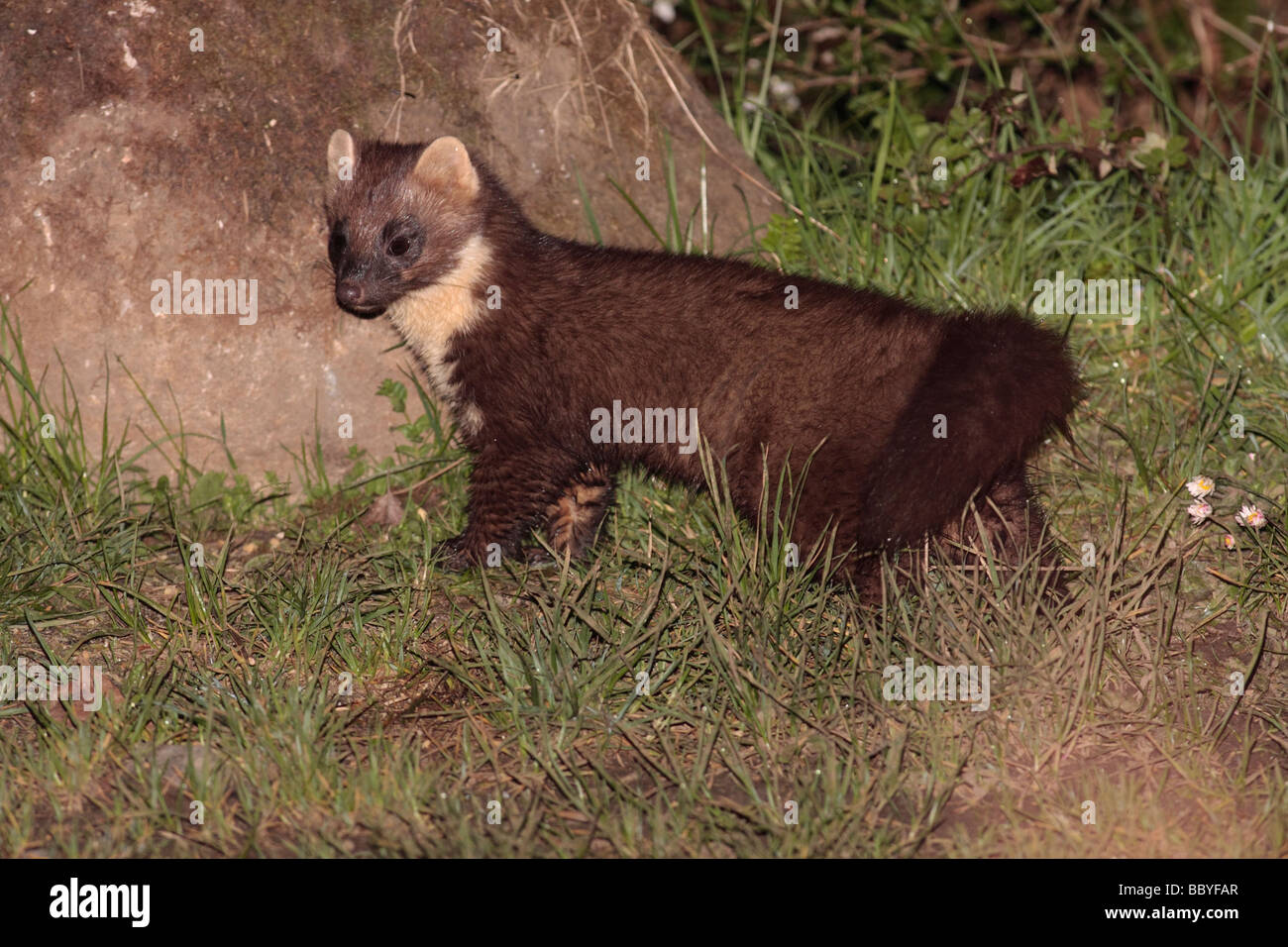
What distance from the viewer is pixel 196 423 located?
5.80 meters

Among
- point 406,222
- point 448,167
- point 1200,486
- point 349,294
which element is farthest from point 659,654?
point 1200,486

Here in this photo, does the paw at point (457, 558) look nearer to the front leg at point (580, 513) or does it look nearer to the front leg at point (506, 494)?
the front leg at point (506, 494)

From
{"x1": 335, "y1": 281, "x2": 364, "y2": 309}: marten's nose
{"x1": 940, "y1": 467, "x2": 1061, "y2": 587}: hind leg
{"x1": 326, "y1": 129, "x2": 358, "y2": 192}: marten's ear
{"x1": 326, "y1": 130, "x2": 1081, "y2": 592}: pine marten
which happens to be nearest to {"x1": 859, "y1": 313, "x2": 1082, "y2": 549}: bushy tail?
{"x1": 326, "y1": 130, "x2": 1081, "y2": 592}: pine marten

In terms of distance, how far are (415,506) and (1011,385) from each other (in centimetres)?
258

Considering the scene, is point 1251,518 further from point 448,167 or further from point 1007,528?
point 448,167

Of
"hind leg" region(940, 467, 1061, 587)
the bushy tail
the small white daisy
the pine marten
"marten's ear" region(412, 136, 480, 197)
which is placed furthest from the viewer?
the small white daisy

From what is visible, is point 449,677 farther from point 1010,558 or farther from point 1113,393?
point 1113,393

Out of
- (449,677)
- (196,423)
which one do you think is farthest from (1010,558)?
(196,423)

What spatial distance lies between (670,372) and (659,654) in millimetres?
1069

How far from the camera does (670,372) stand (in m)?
5.01

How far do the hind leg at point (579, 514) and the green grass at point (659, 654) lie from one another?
91mm

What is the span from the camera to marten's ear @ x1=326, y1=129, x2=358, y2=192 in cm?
532

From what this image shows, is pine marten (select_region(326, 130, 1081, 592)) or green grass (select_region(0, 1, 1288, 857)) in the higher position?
pine marten (select_region(326, 130, 1081, 592))

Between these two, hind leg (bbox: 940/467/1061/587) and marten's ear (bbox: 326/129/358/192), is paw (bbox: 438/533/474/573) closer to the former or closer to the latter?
marten's ear (bbox: 326/129/358/192)
